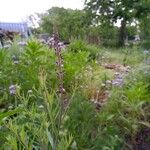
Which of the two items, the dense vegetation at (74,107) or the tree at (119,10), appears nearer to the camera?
the dense vegetation at (74,107)

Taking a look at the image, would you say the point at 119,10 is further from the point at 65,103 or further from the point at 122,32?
the point at 65,103

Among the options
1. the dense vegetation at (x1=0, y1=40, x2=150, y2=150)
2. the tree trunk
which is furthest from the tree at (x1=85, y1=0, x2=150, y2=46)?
the dense vegetation at (x1=0, y1=40, x2=150, y2=150)

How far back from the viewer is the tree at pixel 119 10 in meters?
17.5

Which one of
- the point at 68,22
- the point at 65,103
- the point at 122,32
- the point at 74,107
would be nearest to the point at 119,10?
the point at 122,32

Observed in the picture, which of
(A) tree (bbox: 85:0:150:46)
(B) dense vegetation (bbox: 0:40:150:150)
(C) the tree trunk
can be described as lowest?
(C) the tree trunk

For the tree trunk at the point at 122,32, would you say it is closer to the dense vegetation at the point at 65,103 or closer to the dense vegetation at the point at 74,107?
the dense vegetation at the point at 65,103

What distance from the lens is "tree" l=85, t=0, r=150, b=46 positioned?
17.5m

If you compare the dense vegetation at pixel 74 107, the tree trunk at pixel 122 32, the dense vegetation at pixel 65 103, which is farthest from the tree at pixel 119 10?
the dense vegetation at pixel 74 107

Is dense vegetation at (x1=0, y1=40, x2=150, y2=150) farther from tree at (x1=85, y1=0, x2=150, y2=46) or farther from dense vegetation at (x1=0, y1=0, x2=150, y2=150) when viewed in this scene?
tree at (x1=85, y1=0, x2=150, y2=46)

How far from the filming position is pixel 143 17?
683 inches

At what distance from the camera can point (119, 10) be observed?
17797 millimetres

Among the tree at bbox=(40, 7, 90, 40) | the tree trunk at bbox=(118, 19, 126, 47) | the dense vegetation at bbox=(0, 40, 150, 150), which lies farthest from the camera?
the tree trunk at bbox=(118, 19, 126, 47)

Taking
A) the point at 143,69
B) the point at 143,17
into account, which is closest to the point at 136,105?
the point at 143,69

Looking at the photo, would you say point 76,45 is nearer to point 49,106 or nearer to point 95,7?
point 49,106
